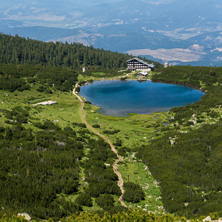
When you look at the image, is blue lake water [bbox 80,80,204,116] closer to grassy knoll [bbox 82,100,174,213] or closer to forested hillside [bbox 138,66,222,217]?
grassy knoll [bbox 82,100,174,213]

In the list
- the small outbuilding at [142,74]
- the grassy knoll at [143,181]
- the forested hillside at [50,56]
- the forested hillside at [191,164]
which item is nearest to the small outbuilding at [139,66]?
the small outbuilding at [142,74]

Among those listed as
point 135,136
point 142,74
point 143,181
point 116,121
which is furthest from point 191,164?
point 142,74

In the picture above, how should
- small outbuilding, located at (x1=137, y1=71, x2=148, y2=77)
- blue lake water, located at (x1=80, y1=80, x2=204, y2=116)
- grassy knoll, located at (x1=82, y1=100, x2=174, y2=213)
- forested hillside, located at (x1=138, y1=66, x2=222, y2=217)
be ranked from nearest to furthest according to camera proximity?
forested hillside, located at (x1=138, y1=66, x2=222, y2=217)
grassy knoll, located at (x1=82, y1=100, x2=174, y2=213)
blue lake water, located at (x1=80, y1=80, x2=204, y2=116)
small outbuilding, located at (x1=137, y1=71, x2=148, y2=77)

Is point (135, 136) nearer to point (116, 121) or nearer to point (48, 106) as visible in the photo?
point (116, 121)

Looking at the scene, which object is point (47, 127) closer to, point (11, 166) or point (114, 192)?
point (11, 166)

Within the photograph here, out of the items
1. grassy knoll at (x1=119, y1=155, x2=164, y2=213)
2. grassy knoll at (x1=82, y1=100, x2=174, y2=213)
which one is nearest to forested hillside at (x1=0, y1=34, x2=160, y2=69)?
grassy knoll at (x1=82, y1=100, x2=174, y2=213)

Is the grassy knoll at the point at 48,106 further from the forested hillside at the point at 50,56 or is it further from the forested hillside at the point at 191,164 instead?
the forested hillside at the point at 50,56
